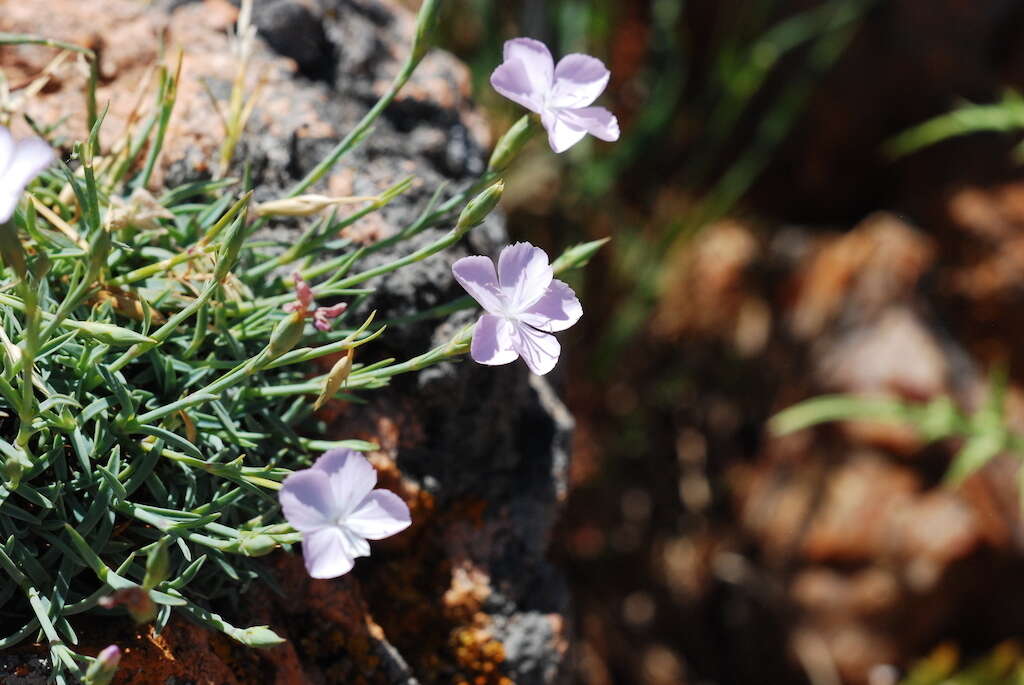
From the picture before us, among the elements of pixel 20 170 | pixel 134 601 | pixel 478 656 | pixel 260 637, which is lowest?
pixel 478 656

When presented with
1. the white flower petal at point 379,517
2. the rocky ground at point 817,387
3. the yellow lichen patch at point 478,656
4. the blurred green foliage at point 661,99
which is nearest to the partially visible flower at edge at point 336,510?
the white flower petal at point 379,517

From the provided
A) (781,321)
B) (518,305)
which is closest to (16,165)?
(518,305)

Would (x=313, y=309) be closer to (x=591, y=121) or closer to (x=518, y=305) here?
(x=518, y=305)

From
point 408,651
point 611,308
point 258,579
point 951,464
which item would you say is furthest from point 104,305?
point 951,464

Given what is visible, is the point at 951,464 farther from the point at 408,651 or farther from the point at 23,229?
the point at 23,229

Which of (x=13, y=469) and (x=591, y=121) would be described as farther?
(x=591, y=121)
